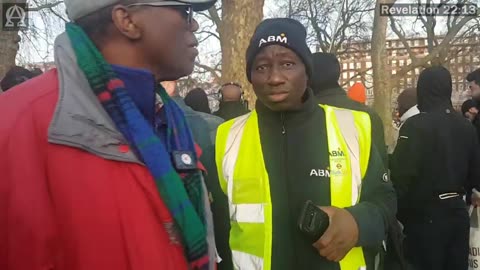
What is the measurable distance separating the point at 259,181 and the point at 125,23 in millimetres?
999

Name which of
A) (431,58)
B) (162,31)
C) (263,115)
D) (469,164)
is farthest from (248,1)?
(431,58)

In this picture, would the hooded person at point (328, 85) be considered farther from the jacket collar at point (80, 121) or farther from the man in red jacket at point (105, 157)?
the jacket collar at point (80, 121)

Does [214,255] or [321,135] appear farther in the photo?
[321,135]

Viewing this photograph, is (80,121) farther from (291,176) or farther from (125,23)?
(291,176)

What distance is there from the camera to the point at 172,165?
1.43m

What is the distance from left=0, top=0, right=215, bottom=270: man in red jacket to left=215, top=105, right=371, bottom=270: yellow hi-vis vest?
71 cm

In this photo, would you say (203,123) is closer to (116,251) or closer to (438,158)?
(438,158)

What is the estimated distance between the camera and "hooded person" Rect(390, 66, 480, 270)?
4188 mm

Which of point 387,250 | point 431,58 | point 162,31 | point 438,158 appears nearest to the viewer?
point 162,31

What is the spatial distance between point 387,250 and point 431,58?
20.8 meters

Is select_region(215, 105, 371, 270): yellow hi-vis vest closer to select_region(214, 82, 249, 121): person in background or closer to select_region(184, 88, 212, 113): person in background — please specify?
select_region(184, 88, 212, 113): person in background

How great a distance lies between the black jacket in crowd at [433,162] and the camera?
4.19m

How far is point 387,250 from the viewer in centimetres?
245

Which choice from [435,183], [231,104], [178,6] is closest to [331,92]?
[435,183]
